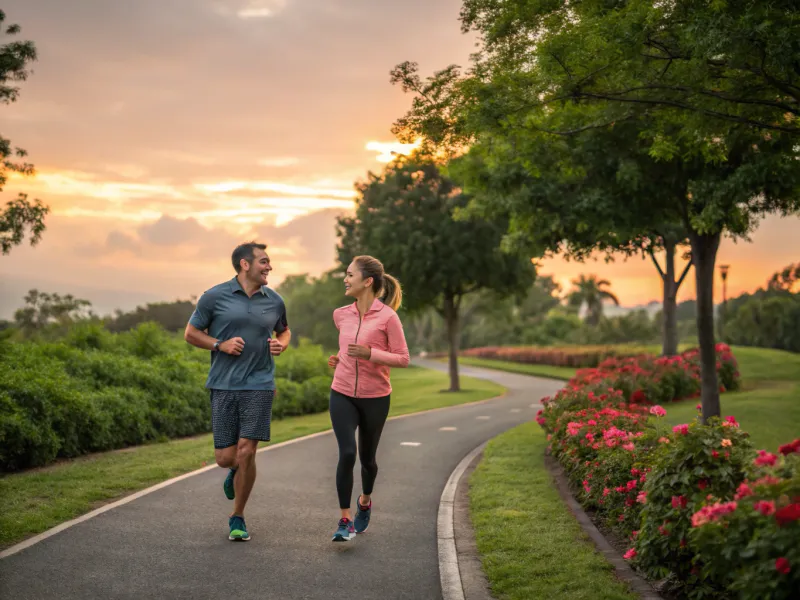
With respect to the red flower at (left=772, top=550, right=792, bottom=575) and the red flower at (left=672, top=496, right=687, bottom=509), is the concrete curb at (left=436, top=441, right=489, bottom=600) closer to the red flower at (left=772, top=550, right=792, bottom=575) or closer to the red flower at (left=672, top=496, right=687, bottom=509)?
the red flower at (left=672, top=496, right=687, bottom=509)

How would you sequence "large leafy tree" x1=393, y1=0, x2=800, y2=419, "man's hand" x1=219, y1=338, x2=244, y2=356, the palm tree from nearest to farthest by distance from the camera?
1. "man's hand" x1=219, y1=338, x2=244, y2=356
2. "large leafy tree" x1=393, y1=0, x2=800, y2=419
3. the palm tree

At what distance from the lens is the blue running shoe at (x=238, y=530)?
6.35 m

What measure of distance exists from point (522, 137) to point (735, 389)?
62.9 feet

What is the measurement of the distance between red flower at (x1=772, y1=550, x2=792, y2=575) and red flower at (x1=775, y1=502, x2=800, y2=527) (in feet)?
0.58

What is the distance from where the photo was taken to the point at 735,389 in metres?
26.4

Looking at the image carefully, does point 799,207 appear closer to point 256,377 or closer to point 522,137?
point 522,137

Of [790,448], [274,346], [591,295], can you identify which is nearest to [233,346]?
[274,346]

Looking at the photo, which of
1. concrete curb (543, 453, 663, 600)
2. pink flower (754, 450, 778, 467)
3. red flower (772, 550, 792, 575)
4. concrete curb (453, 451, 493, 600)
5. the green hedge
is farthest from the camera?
the green hedge

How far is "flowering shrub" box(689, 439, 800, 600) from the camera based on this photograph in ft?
11.0

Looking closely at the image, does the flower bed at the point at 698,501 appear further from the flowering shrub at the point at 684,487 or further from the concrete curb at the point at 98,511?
the concrete curb at the point at 98,511

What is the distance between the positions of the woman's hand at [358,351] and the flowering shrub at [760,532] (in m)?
2.84

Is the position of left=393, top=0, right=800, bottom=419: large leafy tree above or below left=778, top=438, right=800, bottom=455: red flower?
above

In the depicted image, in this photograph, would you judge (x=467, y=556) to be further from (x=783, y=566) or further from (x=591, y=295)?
(x=591, y=295)

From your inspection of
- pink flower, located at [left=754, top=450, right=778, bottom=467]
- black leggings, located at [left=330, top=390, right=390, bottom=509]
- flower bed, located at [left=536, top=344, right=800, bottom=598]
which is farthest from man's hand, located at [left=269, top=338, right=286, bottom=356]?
pink flower, located at [left=754, top=450, right=778, bottom=467]
